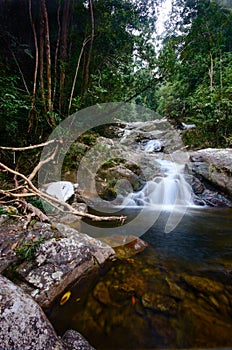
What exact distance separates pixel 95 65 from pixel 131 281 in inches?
286

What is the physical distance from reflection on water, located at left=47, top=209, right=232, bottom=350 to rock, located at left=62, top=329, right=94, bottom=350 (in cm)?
15

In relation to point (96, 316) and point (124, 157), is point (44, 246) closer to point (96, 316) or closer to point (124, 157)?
point (96, 316)

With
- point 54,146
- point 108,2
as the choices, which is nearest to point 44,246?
point 54,146

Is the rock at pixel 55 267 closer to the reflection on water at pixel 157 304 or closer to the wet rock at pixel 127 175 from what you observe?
the reflection on water at pixel 157 304

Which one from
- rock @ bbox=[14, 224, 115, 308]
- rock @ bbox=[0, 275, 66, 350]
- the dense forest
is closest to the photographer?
rock @ bbox=[0, 275, 66, 350]

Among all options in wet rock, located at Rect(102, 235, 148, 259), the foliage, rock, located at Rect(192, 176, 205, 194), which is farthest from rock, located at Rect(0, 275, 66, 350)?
the foliage

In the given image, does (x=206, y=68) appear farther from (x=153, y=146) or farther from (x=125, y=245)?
(x=125, y=245)

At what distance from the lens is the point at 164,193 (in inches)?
286

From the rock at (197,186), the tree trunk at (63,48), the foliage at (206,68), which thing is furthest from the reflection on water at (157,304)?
the foliage at (206,68)

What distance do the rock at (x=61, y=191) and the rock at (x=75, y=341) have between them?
2845 millimetres

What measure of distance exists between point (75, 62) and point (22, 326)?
7290mm

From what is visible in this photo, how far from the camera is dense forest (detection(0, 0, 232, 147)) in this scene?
4.64 meters

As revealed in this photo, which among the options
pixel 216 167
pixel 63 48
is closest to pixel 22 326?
pixel 63 48

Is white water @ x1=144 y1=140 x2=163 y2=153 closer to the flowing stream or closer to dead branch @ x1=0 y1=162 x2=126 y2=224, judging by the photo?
the flowing stream
